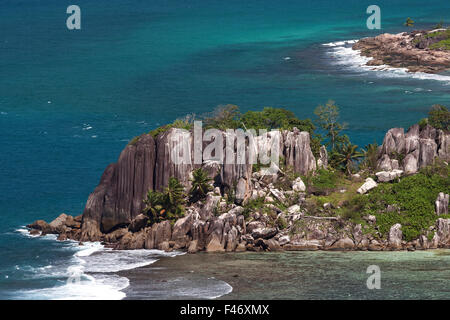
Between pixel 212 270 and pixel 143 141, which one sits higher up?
pixel 143 141

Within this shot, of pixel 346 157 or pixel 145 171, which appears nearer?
pixel 145 171

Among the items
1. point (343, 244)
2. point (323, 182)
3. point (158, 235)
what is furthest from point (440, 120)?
point (158, 235)

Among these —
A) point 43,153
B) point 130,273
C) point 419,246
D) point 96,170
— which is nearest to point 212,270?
point 130,273

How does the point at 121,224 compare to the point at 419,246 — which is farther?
the point at 121,224

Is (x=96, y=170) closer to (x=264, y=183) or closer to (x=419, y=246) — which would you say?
(x=264, y=183)

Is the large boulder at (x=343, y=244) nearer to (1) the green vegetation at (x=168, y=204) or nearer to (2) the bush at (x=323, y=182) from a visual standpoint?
(2) the bush at (x=323, y=182)

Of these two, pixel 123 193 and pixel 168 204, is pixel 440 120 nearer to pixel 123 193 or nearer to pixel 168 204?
pixel 168 204
